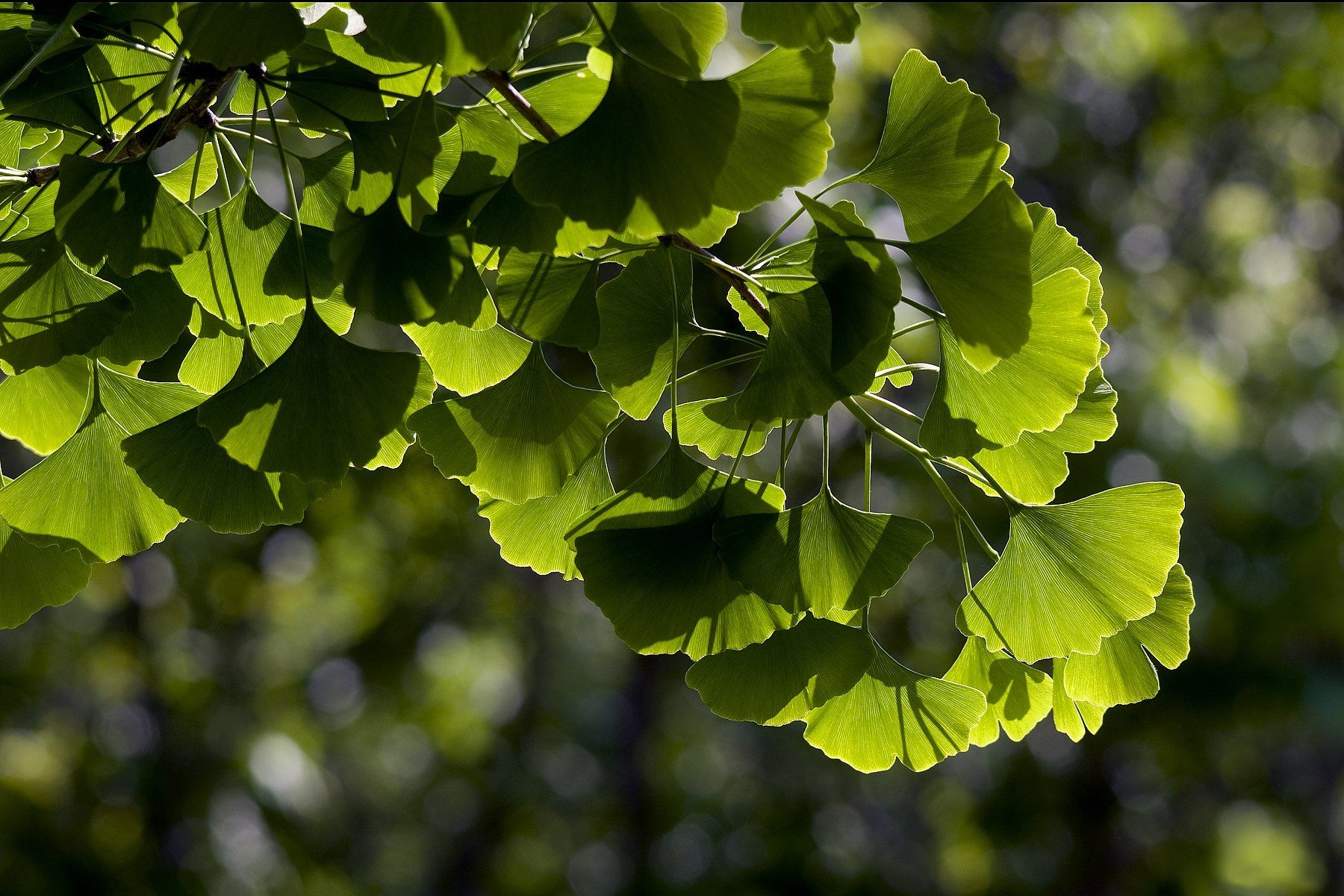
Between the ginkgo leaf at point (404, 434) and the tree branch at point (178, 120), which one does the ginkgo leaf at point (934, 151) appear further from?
the tree branch at point (178, 120)

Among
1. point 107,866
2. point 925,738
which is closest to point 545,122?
point 925,738

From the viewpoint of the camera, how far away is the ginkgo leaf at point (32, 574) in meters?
0.69

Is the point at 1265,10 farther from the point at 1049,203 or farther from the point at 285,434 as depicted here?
the point at 285,434

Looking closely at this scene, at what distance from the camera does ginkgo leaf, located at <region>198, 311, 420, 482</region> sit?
1.78 ft

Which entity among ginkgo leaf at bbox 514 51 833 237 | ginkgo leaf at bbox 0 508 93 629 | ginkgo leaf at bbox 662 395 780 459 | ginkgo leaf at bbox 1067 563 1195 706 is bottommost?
ginkgo leaf at bbox 0 508 93 629

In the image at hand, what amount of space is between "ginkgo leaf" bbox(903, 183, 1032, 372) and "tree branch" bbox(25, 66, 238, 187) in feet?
1.35

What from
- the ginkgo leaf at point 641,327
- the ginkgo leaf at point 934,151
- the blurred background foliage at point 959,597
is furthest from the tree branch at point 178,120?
the blurred background foliage at point 959,597

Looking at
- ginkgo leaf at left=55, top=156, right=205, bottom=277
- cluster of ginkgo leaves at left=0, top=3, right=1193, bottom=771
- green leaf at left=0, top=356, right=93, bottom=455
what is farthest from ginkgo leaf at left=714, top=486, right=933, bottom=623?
green leaf at left=0, top=356, right=93, bottom=455

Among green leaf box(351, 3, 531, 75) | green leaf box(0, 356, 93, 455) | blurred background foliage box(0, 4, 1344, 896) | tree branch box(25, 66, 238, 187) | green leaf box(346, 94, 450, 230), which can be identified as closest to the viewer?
green leaf box(351, 3, 531, 75)

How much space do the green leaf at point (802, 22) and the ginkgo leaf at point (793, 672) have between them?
32cm

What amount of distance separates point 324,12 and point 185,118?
13 centimetres

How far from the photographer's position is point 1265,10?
4.68 meters

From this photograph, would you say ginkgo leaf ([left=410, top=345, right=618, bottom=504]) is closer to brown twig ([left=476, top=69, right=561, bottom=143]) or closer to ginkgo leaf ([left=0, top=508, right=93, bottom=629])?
brown twig ([left=476, top=69, right=561, bottom=143])

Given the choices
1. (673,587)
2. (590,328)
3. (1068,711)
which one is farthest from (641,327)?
(1068,711)
